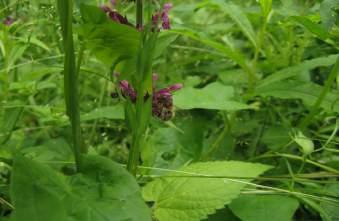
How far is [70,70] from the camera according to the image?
2.40 ft

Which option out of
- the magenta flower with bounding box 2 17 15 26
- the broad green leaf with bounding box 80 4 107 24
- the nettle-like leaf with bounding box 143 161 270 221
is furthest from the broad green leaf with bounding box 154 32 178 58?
the magenta flower with bounding box 2 17 15 26

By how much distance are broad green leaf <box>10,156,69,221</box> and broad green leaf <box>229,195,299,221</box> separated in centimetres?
32

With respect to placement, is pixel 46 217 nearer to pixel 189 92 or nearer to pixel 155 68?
pixel 189 92

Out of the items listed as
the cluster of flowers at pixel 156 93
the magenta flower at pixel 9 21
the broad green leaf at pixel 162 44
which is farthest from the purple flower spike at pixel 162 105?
the magenta flower at pixel 9 21

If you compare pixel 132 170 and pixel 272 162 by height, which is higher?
pixel 132 170

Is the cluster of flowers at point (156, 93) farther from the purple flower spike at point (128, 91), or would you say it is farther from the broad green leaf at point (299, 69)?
the broad green leaf at point (299, 69)

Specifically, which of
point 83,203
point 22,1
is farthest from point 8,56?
point 83,203

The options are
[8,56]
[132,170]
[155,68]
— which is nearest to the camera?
[132,170]

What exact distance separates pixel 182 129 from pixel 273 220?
1.10 ft

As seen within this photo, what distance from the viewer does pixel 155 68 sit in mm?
1631

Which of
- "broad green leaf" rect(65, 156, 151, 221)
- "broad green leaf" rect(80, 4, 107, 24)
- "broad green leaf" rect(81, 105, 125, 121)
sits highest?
"broad green leaf" rect(80, 4, 107, 24)

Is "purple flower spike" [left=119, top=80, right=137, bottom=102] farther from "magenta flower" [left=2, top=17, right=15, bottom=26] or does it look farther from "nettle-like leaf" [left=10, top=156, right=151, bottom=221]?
"magenta flower" [left=2, top=17, right=15, bottom=26]

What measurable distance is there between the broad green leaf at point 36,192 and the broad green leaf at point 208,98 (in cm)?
39

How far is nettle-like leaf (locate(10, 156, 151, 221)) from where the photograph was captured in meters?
0.67
